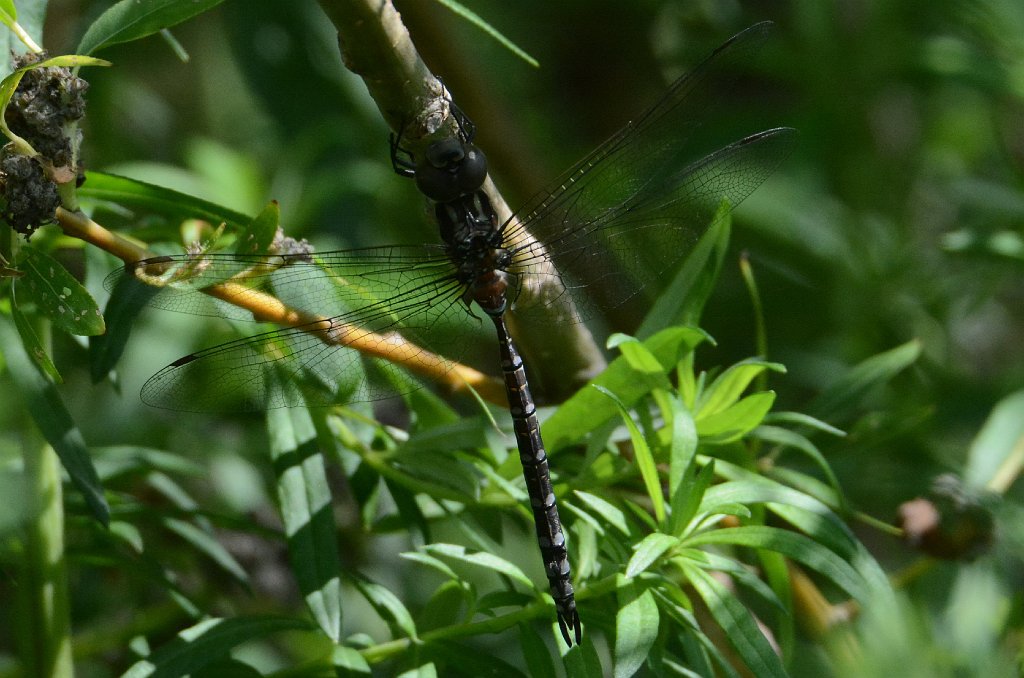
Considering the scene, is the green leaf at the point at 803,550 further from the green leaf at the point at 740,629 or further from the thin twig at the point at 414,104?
the thin twig at the point at 414,104

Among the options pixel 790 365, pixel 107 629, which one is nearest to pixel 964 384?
pixel 790 365

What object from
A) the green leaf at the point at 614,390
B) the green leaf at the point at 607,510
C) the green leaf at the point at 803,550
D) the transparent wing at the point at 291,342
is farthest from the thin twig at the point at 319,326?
the green leaf at the point at 803,550

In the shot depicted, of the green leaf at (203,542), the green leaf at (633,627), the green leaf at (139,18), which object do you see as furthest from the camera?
the green leaf at (203,542)

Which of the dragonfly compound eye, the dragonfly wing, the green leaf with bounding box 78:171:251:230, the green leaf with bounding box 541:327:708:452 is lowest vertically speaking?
the green leaf with bounding box 541:327:708:452

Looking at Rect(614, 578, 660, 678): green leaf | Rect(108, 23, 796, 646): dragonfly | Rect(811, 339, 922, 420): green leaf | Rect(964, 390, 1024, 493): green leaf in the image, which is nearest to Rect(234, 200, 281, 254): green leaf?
Rect(108, 23, 796, 646): dragonfly

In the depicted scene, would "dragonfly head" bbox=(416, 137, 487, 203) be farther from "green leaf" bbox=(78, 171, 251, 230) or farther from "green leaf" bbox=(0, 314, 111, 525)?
"green leaf" bbox=(0, 314, 111, 525)

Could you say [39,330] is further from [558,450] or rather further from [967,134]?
[967,134]
